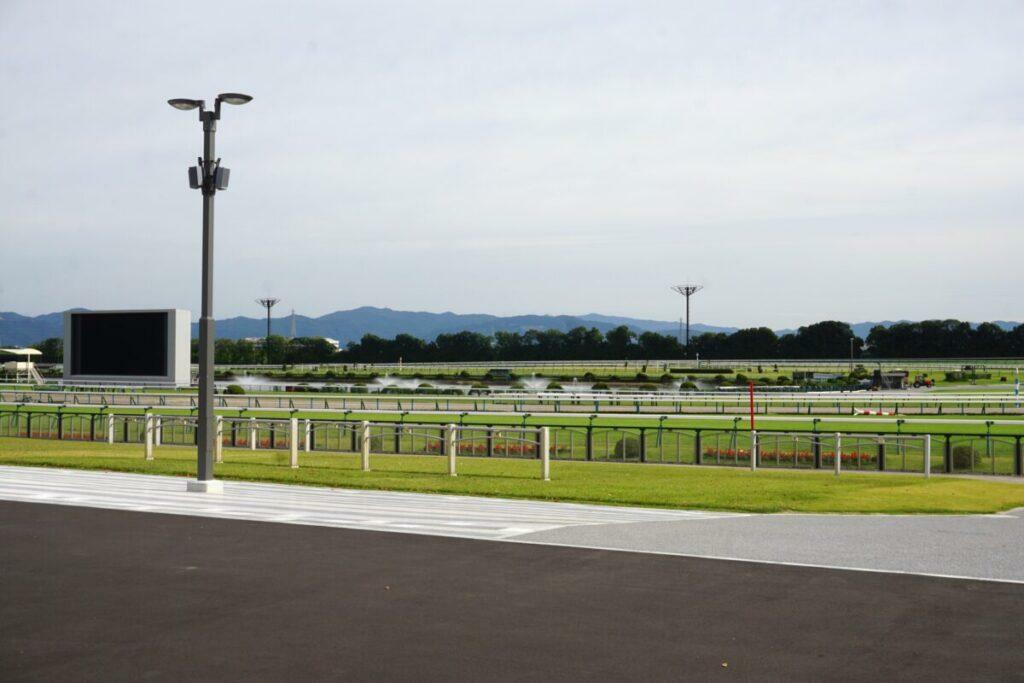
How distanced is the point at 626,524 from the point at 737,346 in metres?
142

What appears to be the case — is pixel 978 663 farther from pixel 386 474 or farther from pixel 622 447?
pixel 622 447

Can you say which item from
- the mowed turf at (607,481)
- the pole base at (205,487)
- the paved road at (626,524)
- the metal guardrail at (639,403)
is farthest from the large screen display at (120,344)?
the pole base at (205,487)

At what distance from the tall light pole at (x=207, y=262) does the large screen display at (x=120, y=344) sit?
30.1 m

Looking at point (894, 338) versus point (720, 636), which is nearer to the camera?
point (720, 636)

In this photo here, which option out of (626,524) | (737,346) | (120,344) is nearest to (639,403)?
(120,344)

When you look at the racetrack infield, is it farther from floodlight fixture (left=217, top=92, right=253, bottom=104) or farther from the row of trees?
the row of trees

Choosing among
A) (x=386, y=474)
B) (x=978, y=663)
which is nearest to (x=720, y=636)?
(x=978, y=663)

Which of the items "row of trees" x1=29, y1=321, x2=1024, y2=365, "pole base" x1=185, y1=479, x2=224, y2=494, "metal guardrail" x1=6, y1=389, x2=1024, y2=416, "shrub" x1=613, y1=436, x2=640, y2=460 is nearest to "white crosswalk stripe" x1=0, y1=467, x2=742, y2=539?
"pole base" x1=185, y1=479, x2=224, y2=494

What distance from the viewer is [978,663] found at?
7.58 meters

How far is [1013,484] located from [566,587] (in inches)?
587

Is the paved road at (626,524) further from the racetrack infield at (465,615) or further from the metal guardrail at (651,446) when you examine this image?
the metal guardrail at (651,446)

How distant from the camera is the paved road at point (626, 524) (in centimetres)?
1220

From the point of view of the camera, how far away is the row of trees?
147375 millimetres

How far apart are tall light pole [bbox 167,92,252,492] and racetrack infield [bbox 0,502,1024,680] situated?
5.15 m
